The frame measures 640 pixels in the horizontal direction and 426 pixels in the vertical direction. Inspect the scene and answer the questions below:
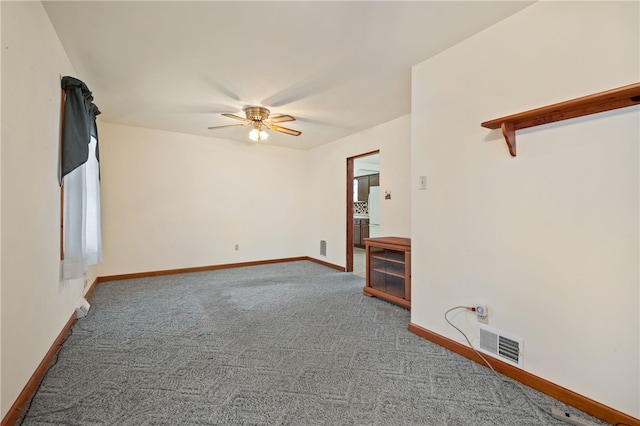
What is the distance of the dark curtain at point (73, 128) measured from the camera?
2.16m

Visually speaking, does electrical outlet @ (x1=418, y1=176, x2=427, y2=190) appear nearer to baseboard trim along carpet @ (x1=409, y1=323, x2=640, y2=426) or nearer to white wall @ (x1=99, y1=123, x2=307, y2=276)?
baseboard trim along carpet @ (x1=409, y1=323, x2=640, y2=426)

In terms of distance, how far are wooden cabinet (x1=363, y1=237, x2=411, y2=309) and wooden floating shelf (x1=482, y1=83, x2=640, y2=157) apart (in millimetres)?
1534

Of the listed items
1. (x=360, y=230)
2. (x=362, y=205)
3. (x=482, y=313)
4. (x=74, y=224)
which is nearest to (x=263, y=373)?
(x=482, y=313)

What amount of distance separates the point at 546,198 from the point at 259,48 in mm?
2239

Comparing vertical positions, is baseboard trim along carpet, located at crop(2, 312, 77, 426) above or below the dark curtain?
below

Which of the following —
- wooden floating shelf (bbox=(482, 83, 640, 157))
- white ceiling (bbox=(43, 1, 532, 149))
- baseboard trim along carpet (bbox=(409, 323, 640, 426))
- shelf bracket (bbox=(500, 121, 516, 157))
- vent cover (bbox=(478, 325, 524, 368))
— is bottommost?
baseboard trim along carpet (bbox=(409, 323, 640, 426))

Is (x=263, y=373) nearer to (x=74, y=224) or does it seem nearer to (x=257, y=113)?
(x=74, y=224)

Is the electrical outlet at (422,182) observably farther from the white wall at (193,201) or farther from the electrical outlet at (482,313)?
the white wall at (193,201)

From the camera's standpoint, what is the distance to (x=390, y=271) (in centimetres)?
328

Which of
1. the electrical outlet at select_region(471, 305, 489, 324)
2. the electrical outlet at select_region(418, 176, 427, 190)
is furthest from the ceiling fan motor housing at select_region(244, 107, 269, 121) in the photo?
the electrical outlet at select_region(471, 305, 489, 324)

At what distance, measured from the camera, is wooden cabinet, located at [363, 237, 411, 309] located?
301 centimetres

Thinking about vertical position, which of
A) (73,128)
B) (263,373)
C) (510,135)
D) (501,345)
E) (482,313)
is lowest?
(263,373)

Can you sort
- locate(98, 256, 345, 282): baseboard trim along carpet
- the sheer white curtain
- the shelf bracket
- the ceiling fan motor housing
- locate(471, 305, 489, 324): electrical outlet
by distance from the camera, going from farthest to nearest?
locate(98, 256, 345, 282): baseboard trim along carpet
the ceiling fan motor housing
the sheer white curtain
locate(471, 305, 489, 324): electrical outlet
the shelf bracket

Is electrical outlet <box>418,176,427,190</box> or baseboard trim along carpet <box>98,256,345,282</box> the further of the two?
baseboard trim along carpet <box>98,256,345,282</box>
